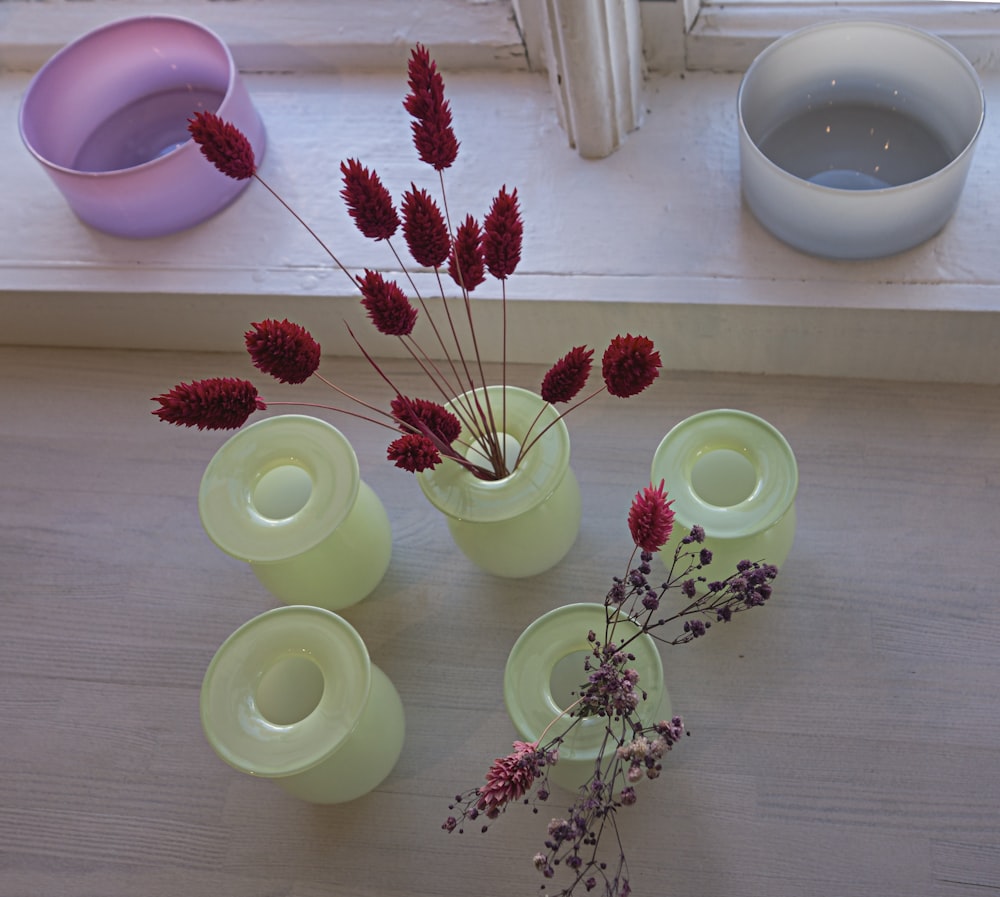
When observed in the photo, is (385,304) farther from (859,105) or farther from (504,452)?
(859,105)

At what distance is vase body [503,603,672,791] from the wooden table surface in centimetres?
9

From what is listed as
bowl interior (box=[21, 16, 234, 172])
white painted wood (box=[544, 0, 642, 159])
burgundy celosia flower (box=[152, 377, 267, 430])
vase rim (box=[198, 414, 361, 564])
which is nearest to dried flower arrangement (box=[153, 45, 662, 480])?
burgundy celosia flower (box=[152, 377, 267, 430])

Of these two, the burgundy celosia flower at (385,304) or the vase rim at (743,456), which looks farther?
the vase rim at (743,456)

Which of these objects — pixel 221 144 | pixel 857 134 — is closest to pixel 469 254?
pixel 221 144

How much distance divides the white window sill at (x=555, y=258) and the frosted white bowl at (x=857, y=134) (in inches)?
1.3

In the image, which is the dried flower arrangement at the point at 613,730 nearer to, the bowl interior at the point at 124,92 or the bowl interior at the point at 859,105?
the bowl interior at the point at 859,105

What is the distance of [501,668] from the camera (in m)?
0.78

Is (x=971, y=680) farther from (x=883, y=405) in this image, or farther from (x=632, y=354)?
(x=632, y=354)

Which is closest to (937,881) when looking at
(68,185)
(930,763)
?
(930,763)

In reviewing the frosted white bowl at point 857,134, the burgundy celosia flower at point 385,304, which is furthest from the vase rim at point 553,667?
the frosted white bowl at point 857,134

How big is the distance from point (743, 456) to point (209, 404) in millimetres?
367

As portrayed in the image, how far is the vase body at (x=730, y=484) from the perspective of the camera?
0.69 metres

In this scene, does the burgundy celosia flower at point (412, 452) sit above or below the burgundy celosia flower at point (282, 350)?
below

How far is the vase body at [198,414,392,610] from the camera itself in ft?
2.34
